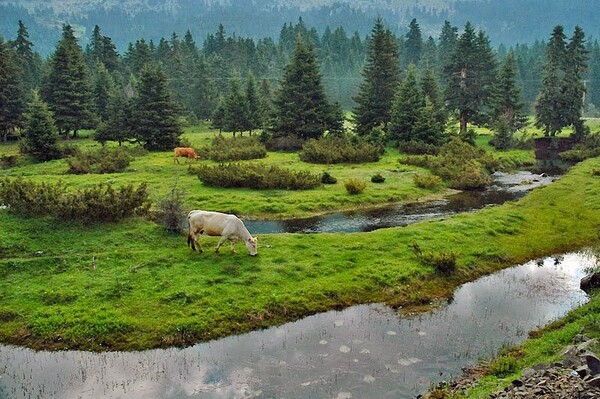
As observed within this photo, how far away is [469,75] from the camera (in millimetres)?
70500

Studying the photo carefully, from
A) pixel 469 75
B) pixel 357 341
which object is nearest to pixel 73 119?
pixel 469 75

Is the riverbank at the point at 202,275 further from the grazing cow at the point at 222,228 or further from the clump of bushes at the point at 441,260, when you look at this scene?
the grazing cow at the point at 222,228

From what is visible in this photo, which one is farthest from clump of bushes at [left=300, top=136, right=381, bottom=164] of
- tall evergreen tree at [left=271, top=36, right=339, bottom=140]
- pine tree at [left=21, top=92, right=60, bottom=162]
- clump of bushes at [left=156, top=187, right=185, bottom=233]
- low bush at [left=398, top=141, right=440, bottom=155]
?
clump of bushes at [left=156, top=187, right=185, bottom=233]

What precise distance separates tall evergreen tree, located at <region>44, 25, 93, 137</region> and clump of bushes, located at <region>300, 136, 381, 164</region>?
112 feet

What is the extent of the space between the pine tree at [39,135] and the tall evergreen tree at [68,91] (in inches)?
652

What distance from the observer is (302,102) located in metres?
60.0

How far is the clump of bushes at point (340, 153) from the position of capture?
1932 inches

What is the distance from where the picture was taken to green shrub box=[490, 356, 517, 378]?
1372 cm

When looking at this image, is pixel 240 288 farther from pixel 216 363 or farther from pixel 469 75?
pixel 469 75

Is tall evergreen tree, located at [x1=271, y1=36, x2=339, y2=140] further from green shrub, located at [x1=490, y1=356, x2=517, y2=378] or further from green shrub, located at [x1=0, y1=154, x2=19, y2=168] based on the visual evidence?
green shrub, located at [x1=490, y1=356, x2=517, y2=378]

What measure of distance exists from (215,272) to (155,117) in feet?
134

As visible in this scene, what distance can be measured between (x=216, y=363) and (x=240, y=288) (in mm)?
4254

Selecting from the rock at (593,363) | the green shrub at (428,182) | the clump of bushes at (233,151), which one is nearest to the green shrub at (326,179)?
the green shrub at (428,182)

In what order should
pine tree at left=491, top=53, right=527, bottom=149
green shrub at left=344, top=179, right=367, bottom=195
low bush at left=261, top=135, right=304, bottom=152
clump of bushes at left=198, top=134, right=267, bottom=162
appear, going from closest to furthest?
green shrub at left=344, top=179, right=367, bottom=195
clump of bushes at left=198, top=134, right=267, bottom=162
low bush at left=261, top=135, right=304, bottom=152
pine tree at left=491, top=53, right=527, bottom=149
